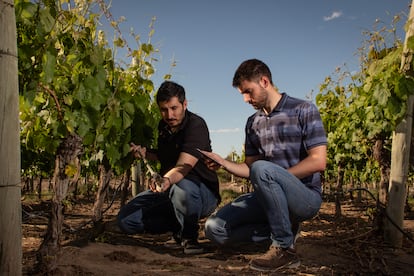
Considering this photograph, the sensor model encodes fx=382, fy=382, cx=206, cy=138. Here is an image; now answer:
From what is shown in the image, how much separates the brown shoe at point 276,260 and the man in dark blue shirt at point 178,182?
0.80 meters

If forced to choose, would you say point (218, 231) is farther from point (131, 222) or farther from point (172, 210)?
point (131, 222)

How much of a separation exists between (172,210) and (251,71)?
1549mm

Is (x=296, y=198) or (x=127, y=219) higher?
(x=296, y=198)

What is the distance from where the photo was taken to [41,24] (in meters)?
2.01

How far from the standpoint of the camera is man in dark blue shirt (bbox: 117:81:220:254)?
3176 mm

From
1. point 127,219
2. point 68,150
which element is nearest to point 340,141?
point 127,219

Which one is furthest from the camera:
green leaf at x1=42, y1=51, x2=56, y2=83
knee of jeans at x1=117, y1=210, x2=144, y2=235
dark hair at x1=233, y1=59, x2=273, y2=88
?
knee of jeans at x1=117, y1=210, x2=144, y2=235

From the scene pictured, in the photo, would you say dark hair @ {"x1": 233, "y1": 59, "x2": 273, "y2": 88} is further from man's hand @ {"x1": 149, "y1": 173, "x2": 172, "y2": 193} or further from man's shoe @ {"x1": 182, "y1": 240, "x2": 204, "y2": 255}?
man's shoe @ {"x1": 182, "y1": 240, "x2": 204, "y2": 255}

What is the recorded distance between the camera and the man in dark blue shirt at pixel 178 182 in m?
3.18

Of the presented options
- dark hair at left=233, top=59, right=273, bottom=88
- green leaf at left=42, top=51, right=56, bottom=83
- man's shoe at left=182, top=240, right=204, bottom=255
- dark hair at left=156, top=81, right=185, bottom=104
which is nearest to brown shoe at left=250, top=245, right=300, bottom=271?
man's shoe at left=182, top=240, right=204, bottom=255

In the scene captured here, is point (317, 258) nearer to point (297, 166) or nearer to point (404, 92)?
point (297, 166)

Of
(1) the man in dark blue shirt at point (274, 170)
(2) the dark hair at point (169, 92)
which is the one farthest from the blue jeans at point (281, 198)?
(2) the dark hair at point (169, 92)

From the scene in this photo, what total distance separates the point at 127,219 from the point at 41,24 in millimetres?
2008

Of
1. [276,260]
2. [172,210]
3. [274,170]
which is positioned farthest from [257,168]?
[172,210]
